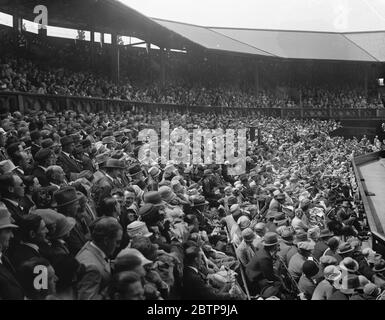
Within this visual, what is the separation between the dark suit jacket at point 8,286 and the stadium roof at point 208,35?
13.9m

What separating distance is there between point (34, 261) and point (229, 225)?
4105mm

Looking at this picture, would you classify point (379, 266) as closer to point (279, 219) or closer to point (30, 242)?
point (279, 219)

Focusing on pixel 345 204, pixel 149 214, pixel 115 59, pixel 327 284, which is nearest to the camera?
pixel 149 214

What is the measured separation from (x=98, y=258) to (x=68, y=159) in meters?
3.62

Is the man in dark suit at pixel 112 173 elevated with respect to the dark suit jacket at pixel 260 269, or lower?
elevated

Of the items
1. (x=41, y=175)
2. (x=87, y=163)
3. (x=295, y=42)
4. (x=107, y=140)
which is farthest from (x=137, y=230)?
(x=295, y=42)

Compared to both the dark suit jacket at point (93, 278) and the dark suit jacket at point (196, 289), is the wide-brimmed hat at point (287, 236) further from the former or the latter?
the dark suit jacket at point (93, 278)

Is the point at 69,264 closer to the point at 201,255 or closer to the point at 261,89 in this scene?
the point at 201,255

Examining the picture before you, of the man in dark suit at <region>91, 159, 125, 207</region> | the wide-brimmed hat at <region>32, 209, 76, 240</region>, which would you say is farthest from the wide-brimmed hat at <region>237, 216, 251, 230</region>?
the wide-brimmed hat at <region>32, 209, 76, 240</region>

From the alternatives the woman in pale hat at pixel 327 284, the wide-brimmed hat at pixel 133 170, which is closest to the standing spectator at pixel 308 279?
the woman in pale hat at pixel 327 284

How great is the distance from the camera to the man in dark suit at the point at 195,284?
4535 millimetres

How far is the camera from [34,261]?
3477mm

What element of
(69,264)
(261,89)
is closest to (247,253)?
(69,264)

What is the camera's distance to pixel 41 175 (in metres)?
5.56
